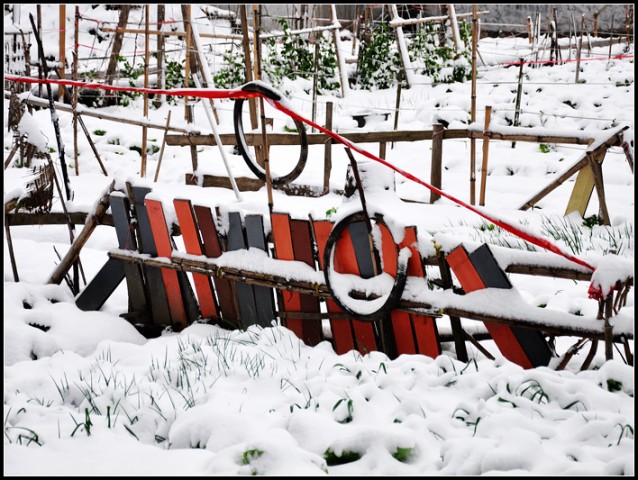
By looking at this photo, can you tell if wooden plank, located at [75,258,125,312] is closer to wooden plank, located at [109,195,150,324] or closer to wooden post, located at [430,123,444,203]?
wooden plank, located at [109,195,150,324]

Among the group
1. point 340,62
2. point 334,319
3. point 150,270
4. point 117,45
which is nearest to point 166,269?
point 150,270

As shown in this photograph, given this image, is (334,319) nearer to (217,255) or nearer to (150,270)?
(217,255)

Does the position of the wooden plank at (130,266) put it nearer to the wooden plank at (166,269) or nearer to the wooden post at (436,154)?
the wooden plank at (166,269)

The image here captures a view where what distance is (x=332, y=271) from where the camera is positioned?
136 inches

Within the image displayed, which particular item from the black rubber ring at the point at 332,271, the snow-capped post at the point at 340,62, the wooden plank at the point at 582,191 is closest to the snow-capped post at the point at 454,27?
the snow-capped post at the point at 340,62

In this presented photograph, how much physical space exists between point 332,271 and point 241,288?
67 cm

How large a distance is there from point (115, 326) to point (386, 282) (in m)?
1.76

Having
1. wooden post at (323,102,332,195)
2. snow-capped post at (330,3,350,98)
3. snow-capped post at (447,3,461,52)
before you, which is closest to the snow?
wooden post at (323,102,332,195)

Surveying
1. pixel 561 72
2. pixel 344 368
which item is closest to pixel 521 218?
pixel 344 368

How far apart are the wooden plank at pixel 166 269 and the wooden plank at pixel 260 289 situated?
0.57 m

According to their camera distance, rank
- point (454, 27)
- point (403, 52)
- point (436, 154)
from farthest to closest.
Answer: point (454, 27), point (403, 52), point (436, 154)

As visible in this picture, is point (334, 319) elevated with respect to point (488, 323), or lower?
lower

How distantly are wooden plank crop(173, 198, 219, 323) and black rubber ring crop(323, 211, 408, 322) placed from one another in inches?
→ 35.9

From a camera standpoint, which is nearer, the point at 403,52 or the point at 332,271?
the point at 332,271
